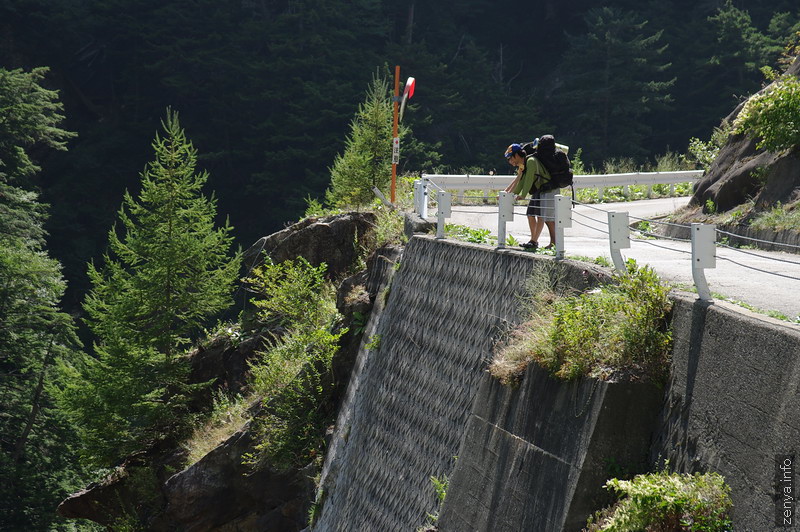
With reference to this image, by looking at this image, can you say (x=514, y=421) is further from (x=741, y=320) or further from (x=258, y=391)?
(x=258, y=391)

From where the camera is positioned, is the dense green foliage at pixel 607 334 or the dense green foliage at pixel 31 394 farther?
the dense green foliage at pixel 31 394

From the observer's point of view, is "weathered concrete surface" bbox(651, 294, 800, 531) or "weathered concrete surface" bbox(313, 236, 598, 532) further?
"weathered concrete surface" bbox(313, 236, 598, 532)

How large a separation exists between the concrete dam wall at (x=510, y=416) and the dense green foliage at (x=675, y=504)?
109mm

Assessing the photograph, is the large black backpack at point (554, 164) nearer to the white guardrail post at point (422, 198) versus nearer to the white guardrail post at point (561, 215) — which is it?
the white guardrail post at point (561, 215)

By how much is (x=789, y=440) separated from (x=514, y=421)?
3058mm

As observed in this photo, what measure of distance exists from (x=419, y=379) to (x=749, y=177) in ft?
19.6

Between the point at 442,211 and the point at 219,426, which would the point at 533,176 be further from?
the point at 219,426

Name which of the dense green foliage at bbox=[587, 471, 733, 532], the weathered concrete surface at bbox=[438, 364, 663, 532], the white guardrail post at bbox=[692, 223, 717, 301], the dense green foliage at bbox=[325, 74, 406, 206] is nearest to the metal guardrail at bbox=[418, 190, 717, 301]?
the white guardrail post at bbox=[692, 223, 717, 301]

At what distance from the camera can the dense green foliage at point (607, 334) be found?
7.12 meters

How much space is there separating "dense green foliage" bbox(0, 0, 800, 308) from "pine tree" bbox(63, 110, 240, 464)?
26.6 m

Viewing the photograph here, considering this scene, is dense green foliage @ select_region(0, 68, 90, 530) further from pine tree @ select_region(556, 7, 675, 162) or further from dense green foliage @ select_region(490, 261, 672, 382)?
pine tree @ select_region(556, 7, 675, 162)

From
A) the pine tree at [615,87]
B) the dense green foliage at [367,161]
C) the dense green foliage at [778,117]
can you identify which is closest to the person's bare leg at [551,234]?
the dense green foliage at [778,117]

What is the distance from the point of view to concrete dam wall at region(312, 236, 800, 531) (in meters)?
5.93

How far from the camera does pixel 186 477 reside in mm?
16516
